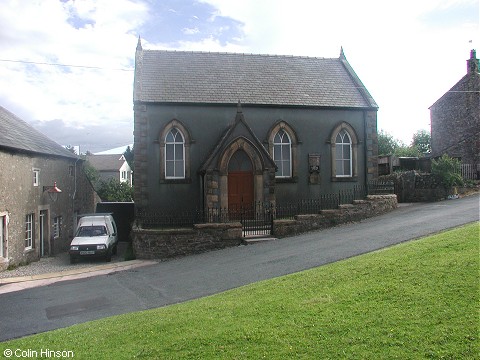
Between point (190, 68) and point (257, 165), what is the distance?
24.9ft

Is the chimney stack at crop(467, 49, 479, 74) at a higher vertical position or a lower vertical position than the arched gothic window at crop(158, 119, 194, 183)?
higher

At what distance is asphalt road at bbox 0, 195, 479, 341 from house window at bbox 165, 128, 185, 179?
268 inches

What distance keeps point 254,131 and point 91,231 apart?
9586 millimetres

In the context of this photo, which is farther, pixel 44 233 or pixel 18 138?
pixel 44 233

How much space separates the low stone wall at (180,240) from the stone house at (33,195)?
522 centimetres

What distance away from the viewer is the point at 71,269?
1661 centimetres

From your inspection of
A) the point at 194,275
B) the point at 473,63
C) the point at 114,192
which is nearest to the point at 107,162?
the point at 114,192

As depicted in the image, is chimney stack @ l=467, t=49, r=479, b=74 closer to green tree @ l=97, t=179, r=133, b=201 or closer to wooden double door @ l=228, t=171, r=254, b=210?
wooden double door @ l=228, t=171, r=254, b=210

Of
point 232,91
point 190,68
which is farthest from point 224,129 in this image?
point 190,68

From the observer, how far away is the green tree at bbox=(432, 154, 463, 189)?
24.1 m

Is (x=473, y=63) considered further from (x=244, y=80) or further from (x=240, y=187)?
Answer: (x=240, y=187)

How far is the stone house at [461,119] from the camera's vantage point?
3353 cm

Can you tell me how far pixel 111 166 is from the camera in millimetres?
63031

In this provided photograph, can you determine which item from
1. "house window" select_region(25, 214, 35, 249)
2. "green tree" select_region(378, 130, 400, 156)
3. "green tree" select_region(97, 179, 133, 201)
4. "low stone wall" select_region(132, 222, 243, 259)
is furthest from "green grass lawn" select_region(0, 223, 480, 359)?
"green tree" select_region(378, 130, 400, 156)
